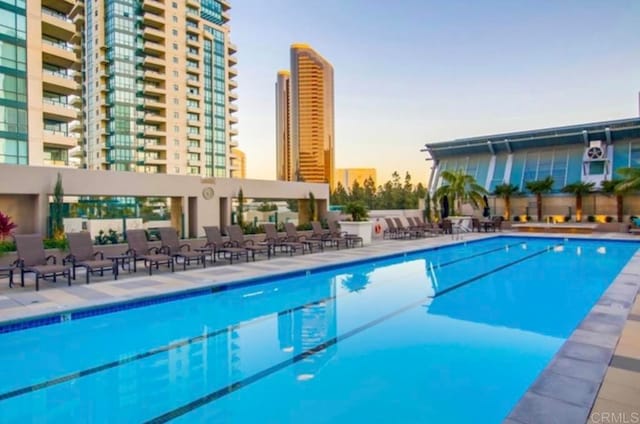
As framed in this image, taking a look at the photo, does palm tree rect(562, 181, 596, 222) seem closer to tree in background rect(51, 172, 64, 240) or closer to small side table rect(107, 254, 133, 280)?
small side table rect(107, 254, 133, 280)

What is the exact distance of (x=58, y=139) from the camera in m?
26.6

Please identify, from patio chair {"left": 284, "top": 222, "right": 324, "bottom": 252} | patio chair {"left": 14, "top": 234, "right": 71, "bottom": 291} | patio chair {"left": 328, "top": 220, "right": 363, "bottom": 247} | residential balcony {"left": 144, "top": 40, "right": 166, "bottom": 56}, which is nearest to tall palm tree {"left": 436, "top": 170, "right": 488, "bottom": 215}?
patio chair {"left": 328, "top": 220, "right": 363, "bottom": 247}

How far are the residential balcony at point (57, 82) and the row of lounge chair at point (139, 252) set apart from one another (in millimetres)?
21481

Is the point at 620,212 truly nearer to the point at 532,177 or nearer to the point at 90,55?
the point at 532,177

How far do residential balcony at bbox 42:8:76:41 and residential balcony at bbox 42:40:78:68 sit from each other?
63 centimetres

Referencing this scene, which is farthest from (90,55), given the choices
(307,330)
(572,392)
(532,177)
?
(572,392)

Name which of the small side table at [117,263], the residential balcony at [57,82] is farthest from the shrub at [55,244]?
the residential balcony at [57,82]

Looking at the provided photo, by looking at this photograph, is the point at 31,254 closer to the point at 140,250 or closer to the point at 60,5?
the point at 140,250

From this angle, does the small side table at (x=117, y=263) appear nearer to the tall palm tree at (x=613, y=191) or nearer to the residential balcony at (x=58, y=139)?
the residential balcony at (x=58, y=139)

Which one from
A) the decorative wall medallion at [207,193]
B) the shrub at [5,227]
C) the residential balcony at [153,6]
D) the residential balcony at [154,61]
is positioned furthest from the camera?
the residential balcony at [153,6]

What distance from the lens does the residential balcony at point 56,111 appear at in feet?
85.5

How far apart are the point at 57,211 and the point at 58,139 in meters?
19.1

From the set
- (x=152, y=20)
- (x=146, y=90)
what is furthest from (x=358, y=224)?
(x=152, y=20)

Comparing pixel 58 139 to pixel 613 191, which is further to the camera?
pixel 58 139
